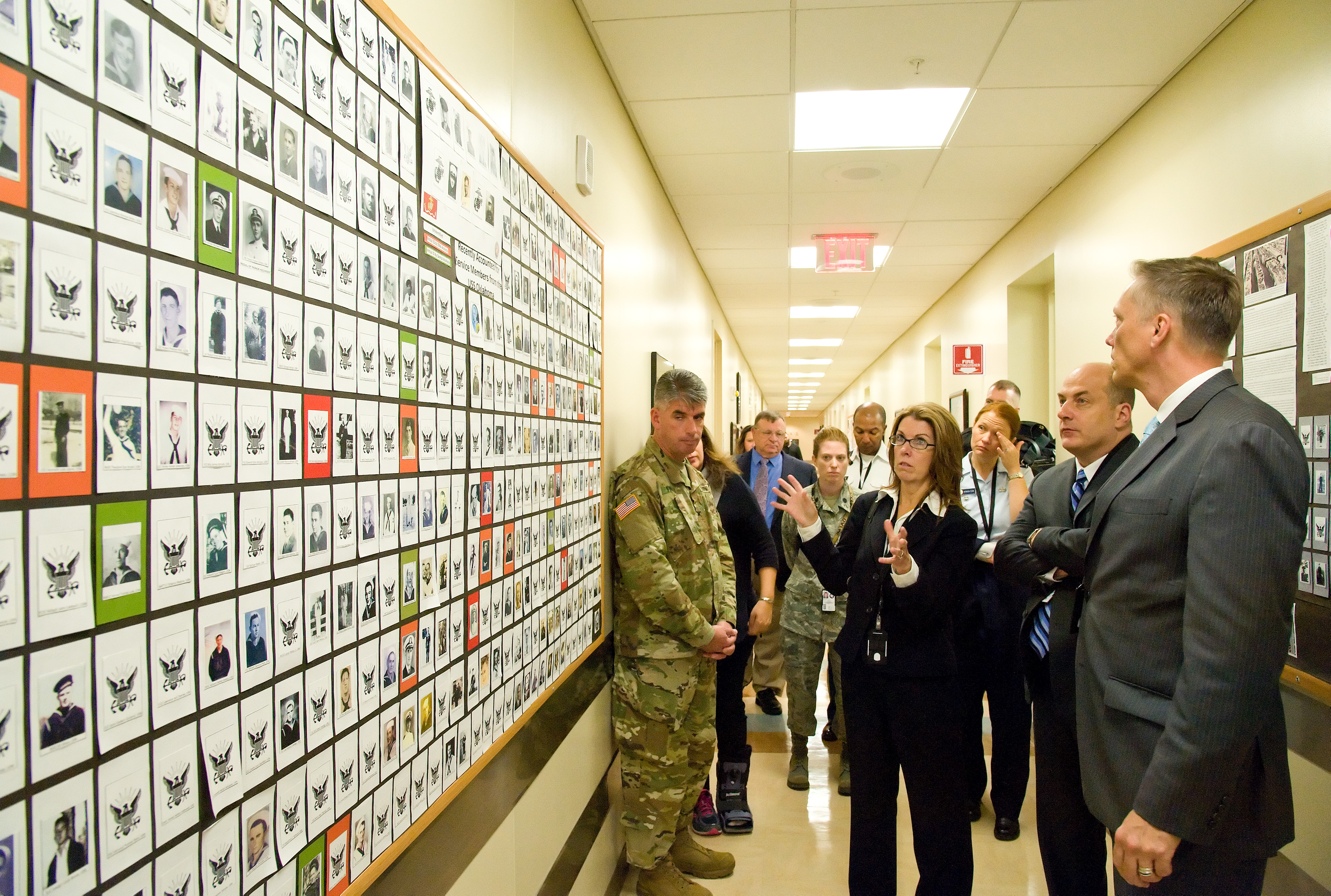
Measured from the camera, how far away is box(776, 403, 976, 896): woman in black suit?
2045mm

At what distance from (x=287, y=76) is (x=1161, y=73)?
3496mm

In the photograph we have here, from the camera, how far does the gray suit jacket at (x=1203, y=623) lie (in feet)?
3.96

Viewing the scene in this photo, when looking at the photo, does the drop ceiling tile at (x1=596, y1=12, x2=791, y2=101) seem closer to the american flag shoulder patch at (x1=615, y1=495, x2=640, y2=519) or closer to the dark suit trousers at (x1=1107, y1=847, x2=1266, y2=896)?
the american flag shoulder patch at (x1=615, y1=495, x2=640, y2=519)

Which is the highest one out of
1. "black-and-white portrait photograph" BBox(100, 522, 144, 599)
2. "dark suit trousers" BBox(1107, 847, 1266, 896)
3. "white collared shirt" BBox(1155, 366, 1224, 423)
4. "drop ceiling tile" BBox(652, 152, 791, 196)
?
"drop ceiling tile" BBox(652, 152, 791, 196)

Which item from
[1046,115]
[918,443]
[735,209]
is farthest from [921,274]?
[918,443]

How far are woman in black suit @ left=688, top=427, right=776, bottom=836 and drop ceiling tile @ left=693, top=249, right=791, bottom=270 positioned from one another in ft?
10.0

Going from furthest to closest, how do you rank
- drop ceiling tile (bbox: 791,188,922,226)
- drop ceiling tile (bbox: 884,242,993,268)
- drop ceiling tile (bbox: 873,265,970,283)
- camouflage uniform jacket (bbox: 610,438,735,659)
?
drop ceiling tile (bbox: 873,265,970,283)
drop ceiling tile (bbox: 884,242,993,268)
drop ceiling tile (bbox: 791,188,922,226)
camouflage uniform jacket (bbox: 610,438,735,659)

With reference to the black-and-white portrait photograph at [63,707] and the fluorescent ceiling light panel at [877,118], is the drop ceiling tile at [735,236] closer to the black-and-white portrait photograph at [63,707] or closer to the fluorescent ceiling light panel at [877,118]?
the fluorescent ceiling light panel at [877,118]

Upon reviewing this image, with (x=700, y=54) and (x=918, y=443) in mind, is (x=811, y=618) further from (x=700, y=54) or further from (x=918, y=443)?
(x=700, y=54)

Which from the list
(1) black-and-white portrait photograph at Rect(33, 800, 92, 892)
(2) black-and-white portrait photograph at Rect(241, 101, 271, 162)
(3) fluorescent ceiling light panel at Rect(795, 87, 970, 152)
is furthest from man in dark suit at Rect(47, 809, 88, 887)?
(3) fluorescent ceiling light panel at Rect(795, 87, 970, 152)

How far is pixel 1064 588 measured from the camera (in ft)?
6.48

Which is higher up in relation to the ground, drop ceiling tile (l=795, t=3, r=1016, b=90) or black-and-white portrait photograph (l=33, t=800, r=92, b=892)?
drop ceiling tile (l=795, t=3, r=1016, b=90)

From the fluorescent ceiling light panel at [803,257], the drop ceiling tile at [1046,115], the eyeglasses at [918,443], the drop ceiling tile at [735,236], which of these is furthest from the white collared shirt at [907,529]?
the fluorescent ceiling light panel at [803,257]

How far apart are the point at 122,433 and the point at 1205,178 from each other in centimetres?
358
